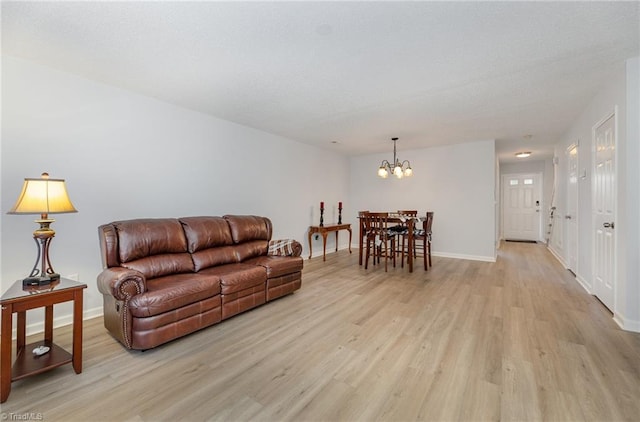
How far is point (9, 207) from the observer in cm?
240

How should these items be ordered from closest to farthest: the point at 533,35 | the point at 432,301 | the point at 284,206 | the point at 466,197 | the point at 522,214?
the point at 533,35, the point at 432,301, the point at 284,206, the point at 466,197, the point at 522,214

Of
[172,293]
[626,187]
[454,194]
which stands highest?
[454,194]

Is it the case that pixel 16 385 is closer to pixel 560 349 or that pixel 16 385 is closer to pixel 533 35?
pixel 560 349

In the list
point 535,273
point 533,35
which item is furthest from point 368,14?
point 535,273

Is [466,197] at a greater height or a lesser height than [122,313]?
greater

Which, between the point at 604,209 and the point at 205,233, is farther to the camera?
the point at 205,233

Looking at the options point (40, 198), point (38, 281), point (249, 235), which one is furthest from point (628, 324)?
point (40, 198)

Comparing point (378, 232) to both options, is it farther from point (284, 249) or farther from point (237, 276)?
point (237, 276)

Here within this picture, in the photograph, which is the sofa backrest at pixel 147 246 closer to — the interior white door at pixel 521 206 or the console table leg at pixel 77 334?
the console table leg at pixel 77 334

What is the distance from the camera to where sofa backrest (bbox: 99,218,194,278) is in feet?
8.25

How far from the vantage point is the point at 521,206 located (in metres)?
8.40

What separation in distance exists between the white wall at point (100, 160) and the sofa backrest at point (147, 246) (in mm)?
512

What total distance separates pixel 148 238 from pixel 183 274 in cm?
49

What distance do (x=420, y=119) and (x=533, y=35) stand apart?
2.02 metres
